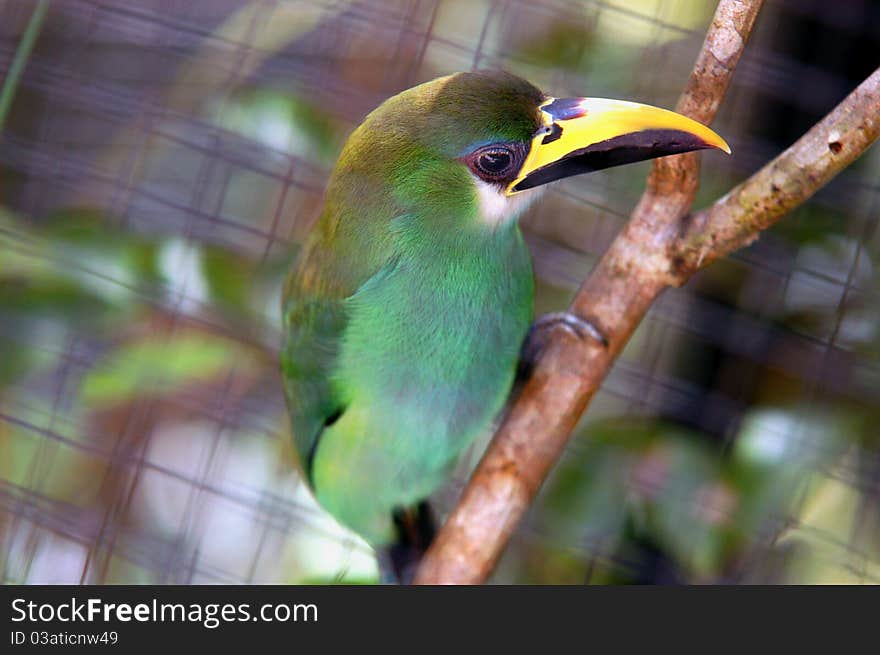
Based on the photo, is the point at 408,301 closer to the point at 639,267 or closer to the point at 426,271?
the point at 426,271

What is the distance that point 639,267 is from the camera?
4.45 feet

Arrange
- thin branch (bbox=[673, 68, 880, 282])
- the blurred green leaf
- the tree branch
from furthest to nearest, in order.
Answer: the blurred green leaf
the tree branch
thin branch (bbox=[673, 68, 880, 282])

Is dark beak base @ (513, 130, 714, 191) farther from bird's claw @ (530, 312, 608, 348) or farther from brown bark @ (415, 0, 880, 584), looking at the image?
bird's claw @ (530, 312, 608, 348)

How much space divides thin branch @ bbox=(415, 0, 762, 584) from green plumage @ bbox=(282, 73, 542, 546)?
0.11 meters

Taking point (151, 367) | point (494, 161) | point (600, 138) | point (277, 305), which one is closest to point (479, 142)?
point (494, 161)

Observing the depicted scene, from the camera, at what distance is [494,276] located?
145 cm

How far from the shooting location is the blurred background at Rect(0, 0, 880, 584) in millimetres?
1710

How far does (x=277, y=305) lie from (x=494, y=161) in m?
0.69

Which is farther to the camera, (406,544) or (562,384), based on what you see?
(406,544)

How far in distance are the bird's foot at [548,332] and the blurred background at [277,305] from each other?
1.02 ft

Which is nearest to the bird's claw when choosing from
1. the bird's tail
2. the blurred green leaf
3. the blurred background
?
the blurred background

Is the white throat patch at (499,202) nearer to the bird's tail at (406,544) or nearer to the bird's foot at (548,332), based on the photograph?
the bird's foot at (548,332)

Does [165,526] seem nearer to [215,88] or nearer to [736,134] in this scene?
[215,88]

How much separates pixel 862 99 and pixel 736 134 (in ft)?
2.97
